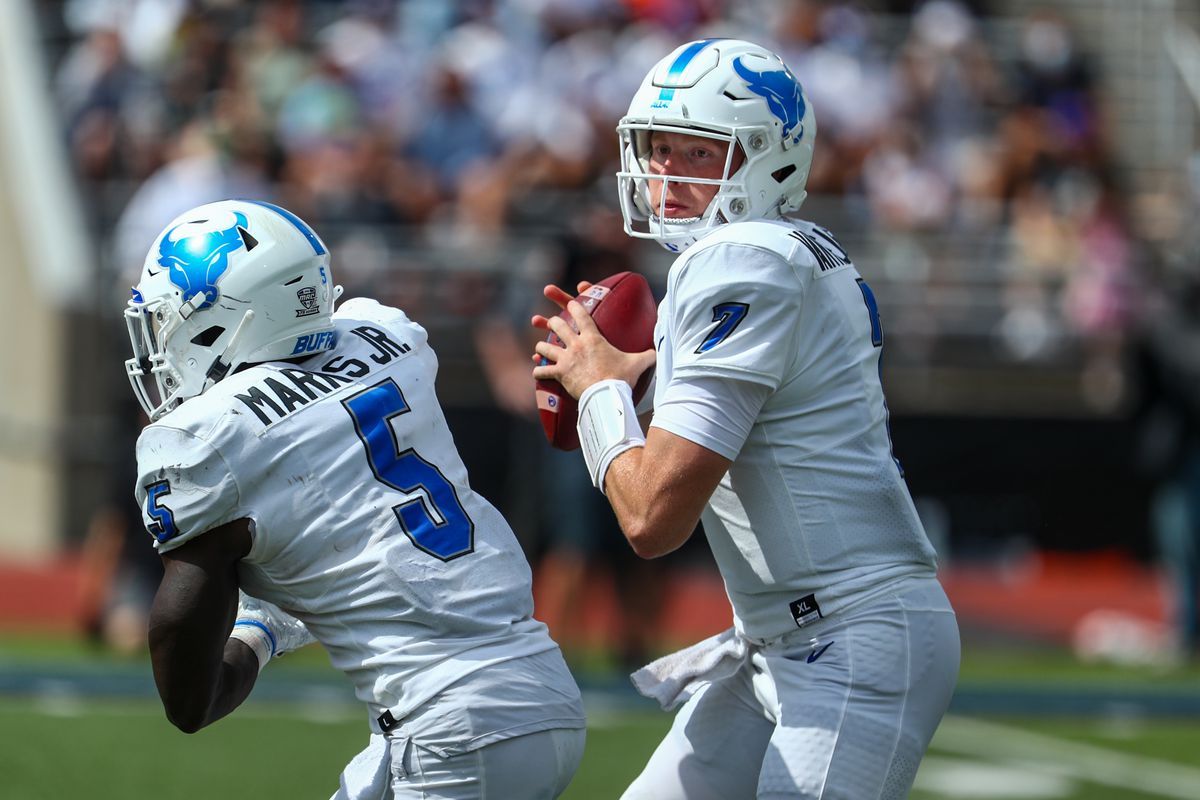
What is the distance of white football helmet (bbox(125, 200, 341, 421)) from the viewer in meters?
3.09

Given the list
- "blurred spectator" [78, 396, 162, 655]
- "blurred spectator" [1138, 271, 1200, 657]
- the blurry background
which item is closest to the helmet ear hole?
the blurry background

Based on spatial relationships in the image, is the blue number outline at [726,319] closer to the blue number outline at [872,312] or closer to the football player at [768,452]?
the football player at [768,452]

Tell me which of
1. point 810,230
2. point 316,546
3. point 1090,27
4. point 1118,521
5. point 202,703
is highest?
point 810,230

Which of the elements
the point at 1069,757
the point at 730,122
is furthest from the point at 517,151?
the point at 730,122

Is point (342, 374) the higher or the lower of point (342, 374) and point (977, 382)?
the higher

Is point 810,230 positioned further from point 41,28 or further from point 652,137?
point 41,28

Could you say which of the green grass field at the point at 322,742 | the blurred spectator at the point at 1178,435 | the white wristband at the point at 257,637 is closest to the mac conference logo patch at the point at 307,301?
the white wristband at the point at 257,637

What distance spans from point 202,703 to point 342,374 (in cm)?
60

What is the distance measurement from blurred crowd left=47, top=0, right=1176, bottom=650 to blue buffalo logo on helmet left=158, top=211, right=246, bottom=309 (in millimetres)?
6612

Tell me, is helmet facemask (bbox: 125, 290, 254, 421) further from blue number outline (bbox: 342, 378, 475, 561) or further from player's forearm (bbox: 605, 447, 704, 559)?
player's forearm (bbox: 605, 447, 704, 559)

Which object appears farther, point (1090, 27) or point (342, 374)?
point (1090, 27)

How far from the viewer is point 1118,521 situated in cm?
1195

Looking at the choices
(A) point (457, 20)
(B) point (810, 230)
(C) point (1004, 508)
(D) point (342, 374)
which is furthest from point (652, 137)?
(A) point (457, 20)

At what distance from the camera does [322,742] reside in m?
6.74
